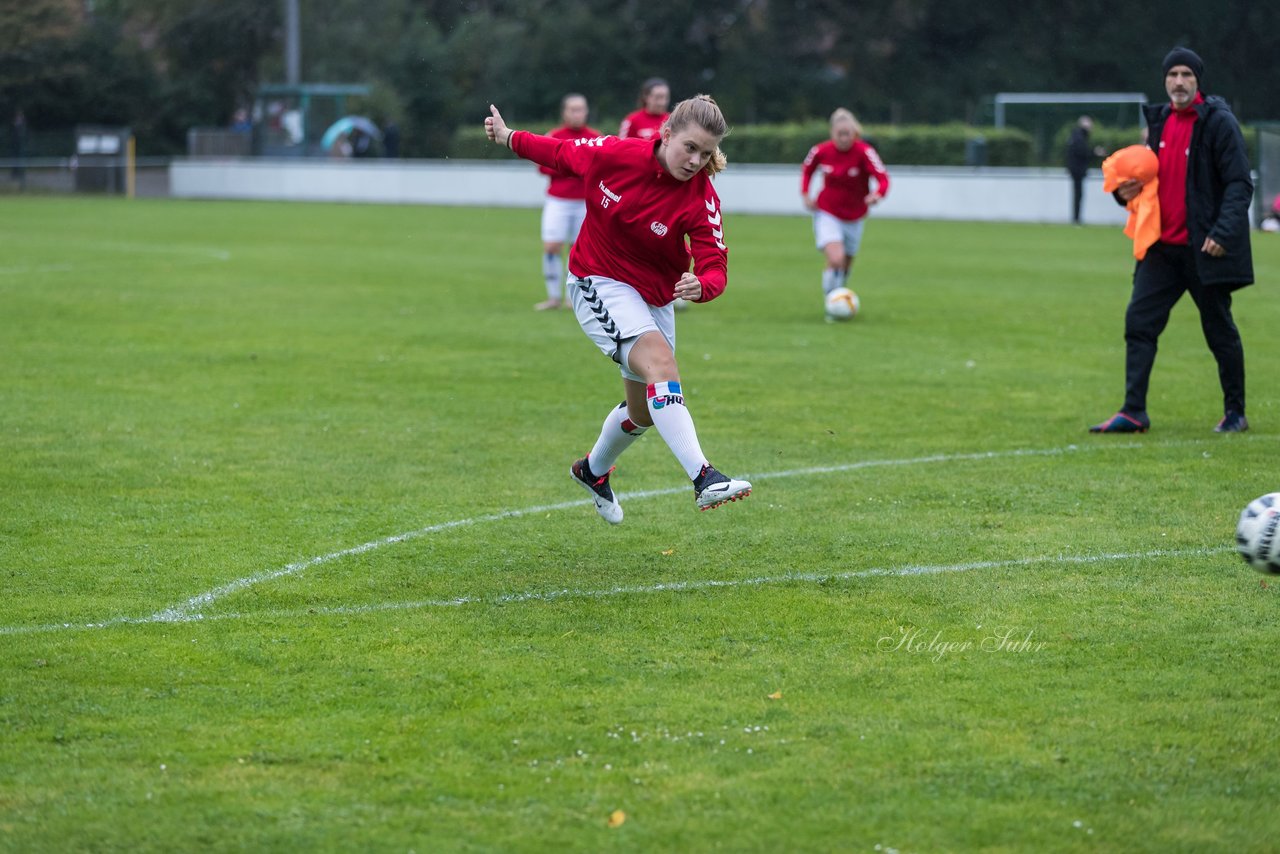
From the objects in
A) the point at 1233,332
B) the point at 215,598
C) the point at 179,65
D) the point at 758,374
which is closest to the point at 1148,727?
the point at 215,598

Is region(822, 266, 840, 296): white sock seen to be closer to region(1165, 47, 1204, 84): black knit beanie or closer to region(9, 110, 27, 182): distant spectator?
region(1165, 47, 1204, 84): black knit beanie

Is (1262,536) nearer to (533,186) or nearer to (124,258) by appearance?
(124,258)

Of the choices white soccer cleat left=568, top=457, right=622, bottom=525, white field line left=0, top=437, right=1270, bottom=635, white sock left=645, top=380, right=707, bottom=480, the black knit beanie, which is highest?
the black knit beanie

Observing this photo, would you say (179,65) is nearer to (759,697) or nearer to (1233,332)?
(1233,332)

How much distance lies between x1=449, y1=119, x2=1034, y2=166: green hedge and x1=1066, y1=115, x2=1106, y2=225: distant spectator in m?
5.69

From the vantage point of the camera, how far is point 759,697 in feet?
17.1

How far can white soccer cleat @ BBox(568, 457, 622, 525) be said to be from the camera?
24.7 ft

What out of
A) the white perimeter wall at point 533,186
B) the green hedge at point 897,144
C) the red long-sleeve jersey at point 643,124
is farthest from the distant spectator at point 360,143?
the red long-sleeve jersey at point 643,124

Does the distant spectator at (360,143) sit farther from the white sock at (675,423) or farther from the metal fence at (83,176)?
the white sock at (675,423)

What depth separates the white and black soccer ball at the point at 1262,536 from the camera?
227 inches

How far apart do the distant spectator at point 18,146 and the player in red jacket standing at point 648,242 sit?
157 feet

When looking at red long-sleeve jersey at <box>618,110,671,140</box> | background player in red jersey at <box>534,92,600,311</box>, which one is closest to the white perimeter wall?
background player in red jersey at <box>534,92,600,311</box>

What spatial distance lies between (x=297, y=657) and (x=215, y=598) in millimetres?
914

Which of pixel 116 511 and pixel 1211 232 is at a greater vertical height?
pixel 1211 232
